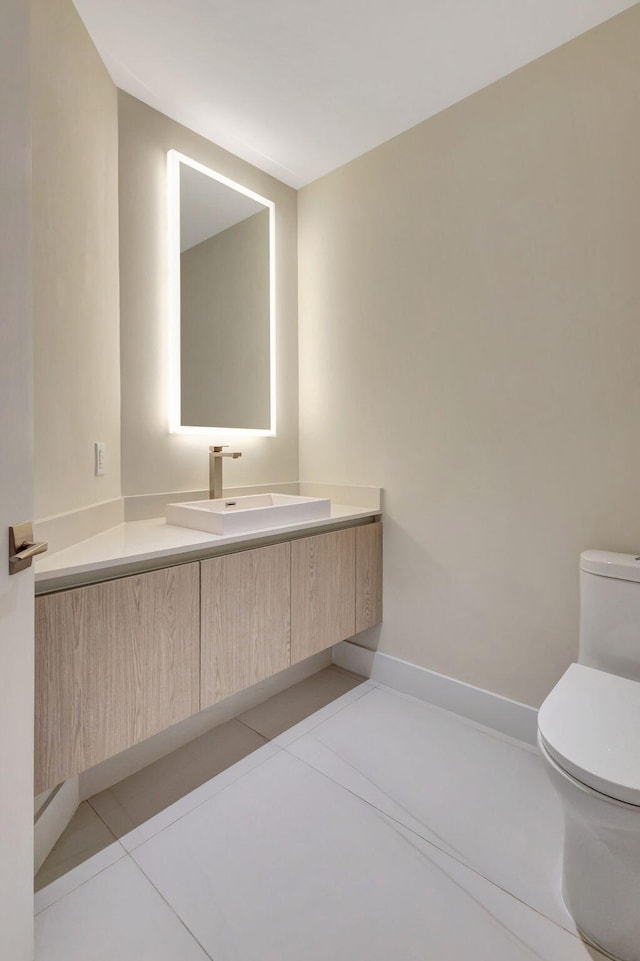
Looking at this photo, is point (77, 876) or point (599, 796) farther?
point (77, 876)

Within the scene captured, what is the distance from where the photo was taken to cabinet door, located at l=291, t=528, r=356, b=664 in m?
1.83

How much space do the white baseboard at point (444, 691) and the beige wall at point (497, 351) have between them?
46 millimetres

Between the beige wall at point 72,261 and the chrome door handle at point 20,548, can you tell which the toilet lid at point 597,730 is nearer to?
the chrome door handle at point 20,548

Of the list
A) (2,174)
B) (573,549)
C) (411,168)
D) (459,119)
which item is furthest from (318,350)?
(2,174)

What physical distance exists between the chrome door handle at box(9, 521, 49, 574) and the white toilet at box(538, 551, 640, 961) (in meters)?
1.19

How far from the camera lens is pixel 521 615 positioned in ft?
5.84

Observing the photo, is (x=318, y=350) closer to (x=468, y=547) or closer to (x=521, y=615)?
(x=468, y=547)

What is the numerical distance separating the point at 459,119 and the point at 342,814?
2534mm

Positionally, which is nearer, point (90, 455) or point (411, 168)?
point (90, 455)

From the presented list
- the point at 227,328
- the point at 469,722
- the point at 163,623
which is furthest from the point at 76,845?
the point at 227,328

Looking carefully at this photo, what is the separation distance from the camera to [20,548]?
0.87 m

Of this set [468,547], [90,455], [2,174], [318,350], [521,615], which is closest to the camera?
[2,174]

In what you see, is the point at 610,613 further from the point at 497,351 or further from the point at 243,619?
the point at 243,619

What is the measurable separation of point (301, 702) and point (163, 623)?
0.97 m
